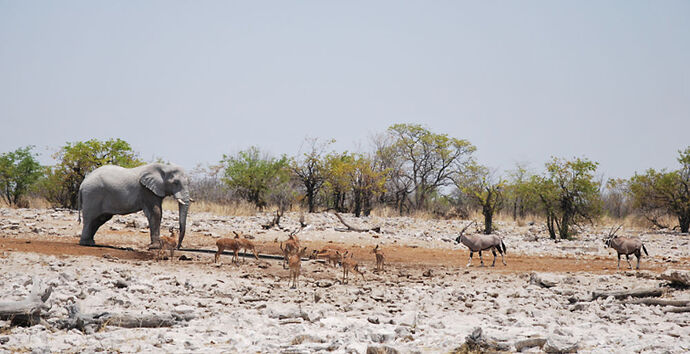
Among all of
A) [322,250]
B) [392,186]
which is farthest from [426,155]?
[322,250]

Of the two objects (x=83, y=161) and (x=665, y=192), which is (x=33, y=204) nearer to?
(x=83, y=161)

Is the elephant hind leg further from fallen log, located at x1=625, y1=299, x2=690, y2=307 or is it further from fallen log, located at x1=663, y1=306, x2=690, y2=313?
fallen log, located at x1=663, y1=306, x2=690, y2=313

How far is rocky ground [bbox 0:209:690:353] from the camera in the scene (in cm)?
712

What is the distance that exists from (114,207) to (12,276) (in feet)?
16.3

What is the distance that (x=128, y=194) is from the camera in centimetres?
1462

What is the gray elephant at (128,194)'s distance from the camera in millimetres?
14586

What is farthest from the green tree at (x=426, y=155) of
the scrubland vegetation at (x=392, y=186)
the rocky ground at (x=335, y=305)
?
the rocky ground at (x=335, y=305)

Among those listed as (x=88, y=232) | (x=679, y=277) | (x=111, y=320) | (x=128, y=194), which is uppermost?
(x=128, y=194)

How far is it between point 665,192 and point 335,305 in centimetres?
2600

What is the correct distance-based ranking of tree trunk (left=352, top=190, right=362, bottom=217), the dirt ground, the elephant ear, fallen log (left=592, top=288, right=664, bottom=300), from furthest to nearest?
tree trunk (left=352, top=190, right=362, bottom=217) → the elephant ear → the dirt ground → fallen log (left=592, top=288, right=664, bottom=300)

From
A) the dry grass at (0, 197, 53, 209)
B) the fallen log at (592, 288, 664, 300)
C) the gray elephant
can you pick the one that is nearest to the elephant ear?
the gray elephant

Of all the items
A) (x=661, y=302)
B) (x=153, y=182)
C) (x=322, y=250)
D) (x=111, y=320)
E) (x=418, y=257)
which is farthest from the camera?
(x=418, y=257)

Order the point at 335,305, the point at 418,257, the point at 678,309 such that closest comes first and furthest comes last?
the point at 678,309 → the point at 335,305 → the point at 418,257

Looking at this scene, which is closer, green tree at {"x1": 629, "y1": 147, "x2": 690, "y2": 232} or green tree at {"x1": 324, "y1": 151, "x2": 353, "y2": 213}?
green tree at {"x1": 629, "y1": 147, "x2": 690, "y2": 232}
